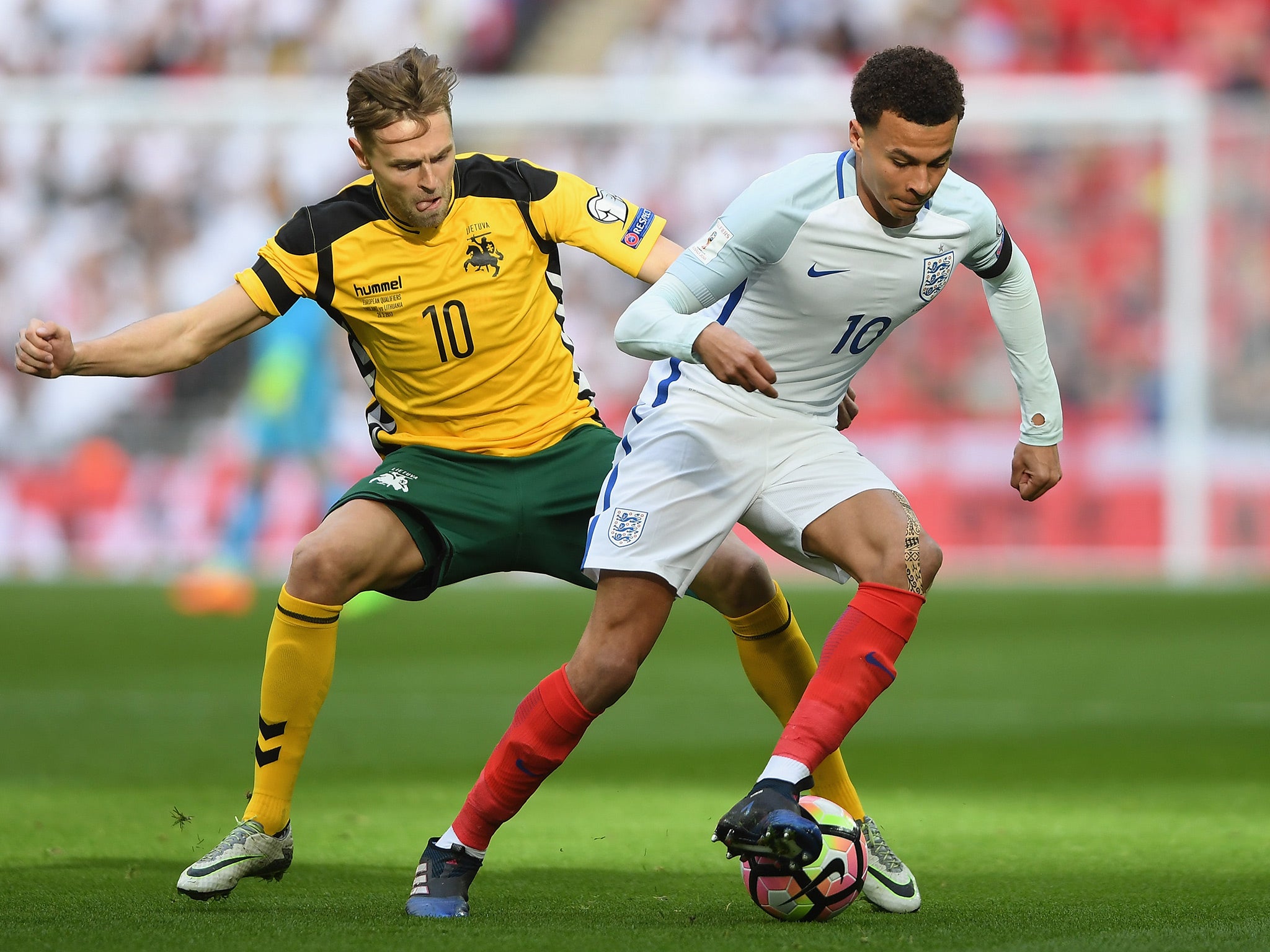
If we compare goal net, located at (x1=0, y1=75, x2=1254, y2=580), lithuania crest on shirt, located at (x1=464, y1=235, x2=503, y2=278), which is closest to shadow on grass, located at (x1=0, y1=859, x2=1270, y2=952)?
lithuania crest on shirt, located at (x1=464, y1=235, x2=503, y2=278)

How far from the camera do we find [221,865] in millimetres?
4332

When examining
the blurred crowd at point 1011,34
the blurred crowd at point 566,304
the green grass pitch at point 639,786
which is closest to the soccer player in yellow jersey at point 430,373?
the green grass pitch at point 639,786

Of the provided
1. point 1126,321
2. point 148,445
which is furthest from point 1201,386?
point 148,445

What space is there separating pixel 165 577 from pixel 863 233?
13705 millimetres

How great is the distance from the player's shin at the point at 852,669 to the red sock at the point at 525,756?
56cm

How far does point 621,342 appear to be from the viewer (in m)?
4.03

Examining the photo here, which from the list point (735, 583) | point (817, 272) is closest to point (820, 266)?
point (817, 272)

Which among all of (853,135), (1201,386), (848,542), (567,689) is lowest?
(1201,386)

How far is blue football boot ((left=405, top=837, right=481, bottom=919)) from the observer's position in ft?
13.5

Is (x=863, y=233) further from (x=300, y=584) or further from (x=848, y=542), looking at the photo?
(x=300, y=584)

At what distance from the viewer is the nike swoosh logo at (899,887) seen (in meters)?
4.21

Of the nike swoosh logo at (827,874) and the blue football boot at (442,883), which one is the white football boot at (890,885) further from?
the blue football boot at (442,883)

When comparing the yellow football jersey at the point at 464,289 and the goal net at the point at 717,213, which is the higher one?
the yellow football jersey at the point at 464,289

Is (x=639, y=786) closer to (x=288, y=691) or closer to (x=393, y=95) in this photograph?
(x=288, y=691)
